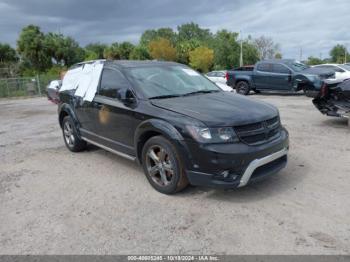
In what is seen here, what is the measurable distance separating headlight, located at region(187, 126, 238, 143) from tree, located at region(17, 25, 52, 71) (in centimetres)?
3801

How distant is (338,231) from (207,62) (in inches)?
1828

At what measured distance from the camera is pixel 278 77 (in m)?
16.7

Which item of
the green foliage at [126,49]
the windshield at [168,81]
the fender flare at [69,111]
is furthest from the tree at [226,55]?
the windshield at [168,81]

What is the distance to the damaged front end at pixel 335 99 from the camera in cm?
793

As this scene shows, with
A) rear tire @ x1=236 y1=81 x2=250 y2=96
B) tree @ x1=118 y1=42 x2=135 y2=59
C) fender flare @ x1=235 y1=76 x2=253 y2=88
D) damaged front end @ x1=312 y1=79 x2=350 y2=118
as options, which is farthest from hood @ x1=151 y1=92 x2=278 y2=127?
tree @ x1=118 y1=42 x2=135 y2=59

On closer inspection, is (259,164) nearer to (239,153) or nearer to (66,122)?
(239,153)

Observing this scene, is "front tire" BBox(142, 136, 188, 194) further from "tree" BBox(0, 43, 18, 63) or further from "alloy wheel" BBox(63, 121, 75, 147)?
"tree" BBox(0, 43, 18, 63)

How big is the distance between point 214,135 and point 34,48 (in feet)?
126

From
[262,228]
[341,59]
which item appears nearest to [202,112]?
[262,228]

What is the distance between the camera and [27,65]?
1566 inches

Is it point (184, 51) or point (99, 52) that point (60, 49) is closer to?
point (99, 52)

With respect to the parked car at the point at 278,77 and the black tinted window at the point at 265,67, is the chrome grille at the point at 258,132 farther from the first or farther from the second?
the black tinted window at the point at 265,67

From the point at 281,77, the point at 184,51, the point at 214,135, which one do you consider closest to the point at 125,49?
the point at 184,51

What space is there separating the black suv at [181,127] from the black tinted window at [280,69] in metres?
11.9
